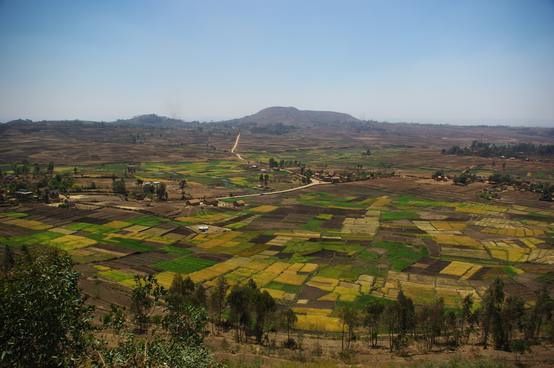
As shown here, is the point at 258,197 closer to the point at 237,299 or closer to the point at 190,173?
the point at 190,173

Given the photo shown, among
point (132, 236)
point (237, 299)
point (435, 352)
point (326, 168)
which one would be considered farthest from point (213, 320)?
point (326, 168)

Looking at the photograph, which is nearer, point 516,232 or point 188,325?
point 188,325

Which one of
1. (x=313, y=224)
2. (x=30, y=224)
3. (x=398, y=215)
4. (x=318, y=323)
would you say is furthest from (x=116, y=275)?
(x=398, y=215)

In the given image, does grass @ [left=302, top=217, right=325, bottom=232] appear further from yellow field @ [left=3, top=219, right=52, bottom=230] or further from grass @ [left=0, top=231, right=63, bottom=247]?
yellow field @ [left=3, top=219, right=52, bottom=230]

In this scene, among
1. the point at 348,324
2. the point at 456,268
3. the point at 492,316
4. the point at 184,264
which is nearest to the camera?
the point at 348,324

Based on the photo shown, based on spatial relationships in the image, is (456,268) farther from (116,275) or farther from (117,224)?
(117,224)

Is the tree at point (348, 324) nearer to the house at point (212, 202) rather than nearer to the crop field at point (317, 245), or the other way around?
the crop field at point (317, 245)

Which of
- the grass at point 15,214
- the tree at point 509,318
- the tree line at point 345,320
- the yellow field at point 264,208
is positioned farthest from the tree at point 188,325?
the grass at point 15,214
